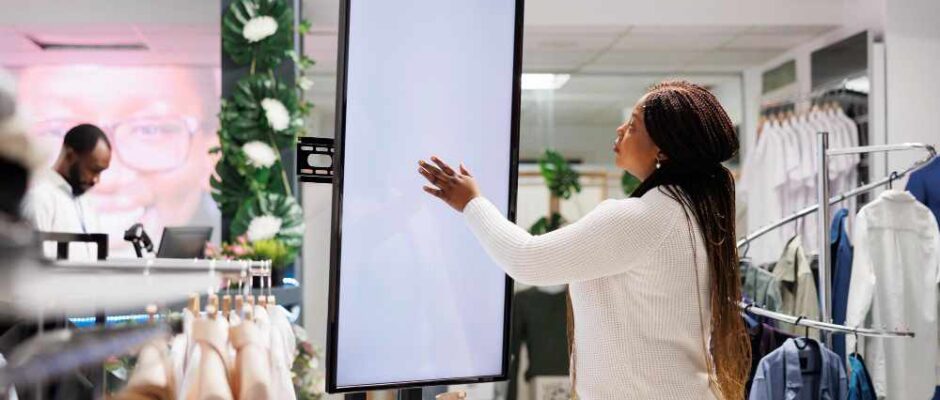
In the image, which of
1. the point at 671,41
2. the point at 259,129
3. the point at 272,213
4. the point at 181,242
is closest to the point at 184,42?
the point at 259,129

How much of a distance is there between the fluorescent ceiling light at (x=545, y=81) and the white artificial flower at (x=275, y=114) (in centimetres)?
224

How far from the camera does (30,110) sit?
2.84 feet

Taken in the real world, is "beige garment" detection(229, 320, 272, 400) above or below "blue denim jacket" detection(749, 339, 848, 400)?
above

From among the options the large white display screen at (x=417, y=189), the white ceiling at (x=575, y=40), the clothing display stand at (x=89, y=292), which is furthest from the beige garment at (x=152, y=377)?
the white ceiling at (x=575, y=40)

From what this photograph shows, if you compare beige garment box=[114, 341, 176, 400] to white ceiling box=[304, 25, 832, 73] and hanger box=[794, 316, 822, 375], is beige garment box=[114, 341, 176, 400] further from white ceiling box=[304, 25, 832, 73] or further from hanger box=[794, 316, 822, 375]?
white ceiling box=[304, 25, 832, 73]

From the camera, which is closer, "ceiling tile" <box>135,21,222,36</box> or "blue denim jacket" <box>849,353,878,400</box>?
"blue denim jacket" <box>849,353,878,400</box>

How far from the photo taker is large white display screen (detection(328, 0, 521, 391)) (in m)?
1.89

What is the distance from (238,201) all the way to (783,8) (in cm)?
324

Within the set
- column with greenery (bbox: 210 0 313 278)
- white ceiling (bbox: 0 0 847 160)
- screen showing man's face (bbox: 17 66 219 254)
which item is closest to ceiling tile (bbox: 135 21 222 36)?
white ceiling (bbox: 0 0 847 160)

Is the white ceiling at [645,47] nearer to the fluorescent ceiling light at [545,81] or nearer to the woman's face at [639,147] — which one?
the fluorescent ceiling light at [545,81]

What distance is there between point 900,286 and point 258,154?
2859 millimetres

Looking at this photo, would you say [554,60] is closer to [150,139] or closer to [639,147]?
[150,139]

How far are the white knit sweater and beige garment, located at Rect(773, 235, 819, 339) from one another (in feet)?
7.54

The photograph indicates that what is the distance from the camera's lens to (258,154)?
4422mm
